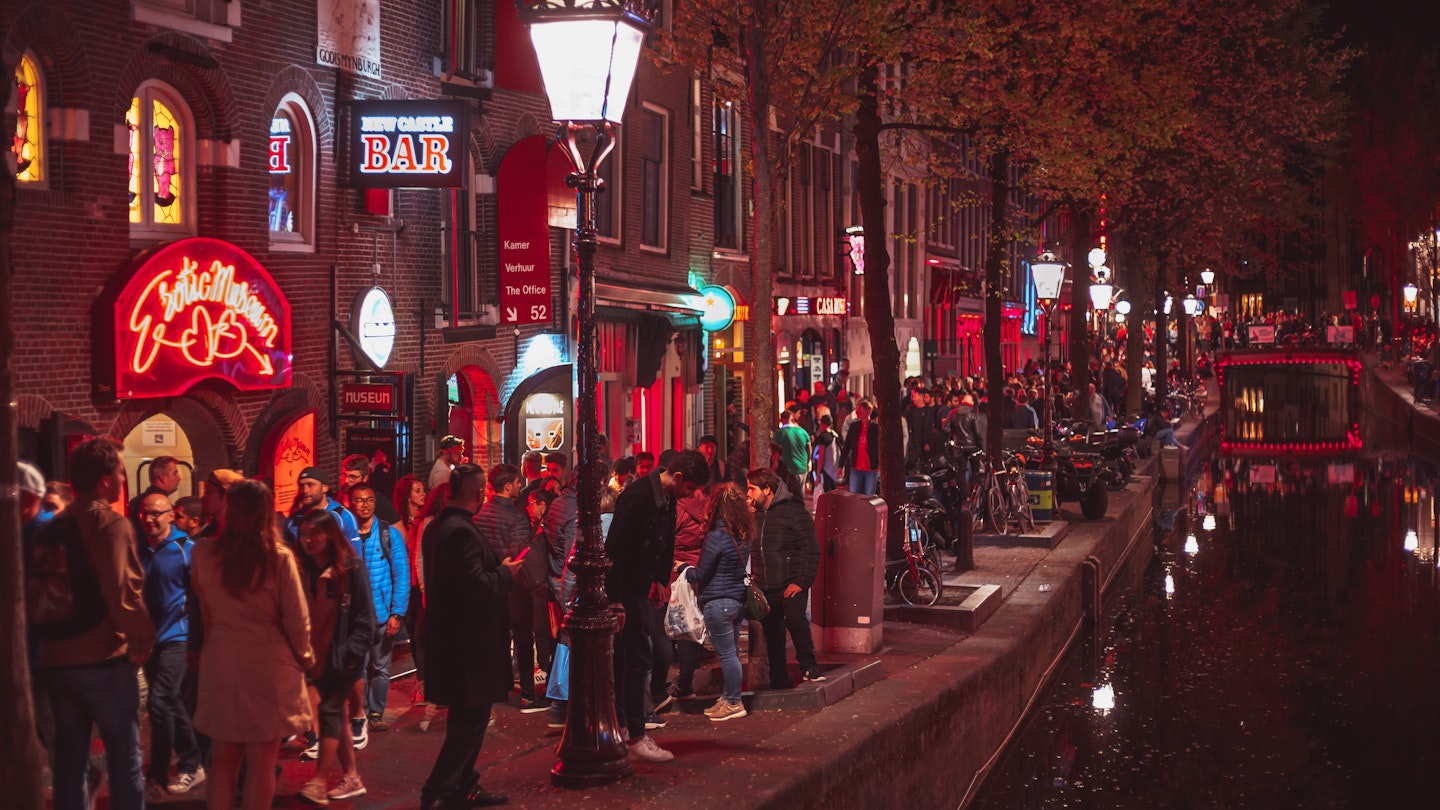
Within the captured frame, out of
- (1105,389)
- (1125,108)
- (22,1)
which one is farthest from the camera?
(1105,389)

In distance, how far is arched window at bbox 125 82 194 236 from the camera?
14430 mm

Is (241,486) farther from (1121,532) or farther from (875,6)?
(1121,532)

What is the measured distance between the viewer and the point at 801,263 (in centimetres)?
3522

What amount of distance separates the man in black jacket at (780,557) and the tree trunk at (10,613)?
6.45 meters

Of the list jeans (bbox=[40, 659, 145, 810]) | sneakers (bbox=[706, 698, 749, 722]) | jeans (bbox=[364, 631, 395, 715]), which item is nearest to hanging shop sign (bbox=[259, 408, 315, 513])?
jeans (bbox=[364, 631, 395, 715])

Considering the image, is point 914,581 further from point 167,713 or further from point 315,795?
point 167,713

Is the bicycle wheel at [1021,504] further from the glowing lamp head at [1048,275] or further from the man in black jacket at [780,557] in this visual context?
the man in black jacket at [780,557]

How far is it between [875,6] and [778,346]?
16.9 meters

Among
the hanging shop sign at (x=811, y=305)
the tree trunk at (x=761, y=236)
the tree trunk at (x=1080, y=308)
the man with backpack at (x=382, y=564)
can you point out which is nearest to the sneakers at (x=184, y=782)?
the man with backpack at (x=382, y=564)

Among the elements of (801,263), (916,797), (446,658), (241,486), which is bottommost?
(916,797)

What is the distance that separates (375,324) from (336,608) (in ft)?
29.2

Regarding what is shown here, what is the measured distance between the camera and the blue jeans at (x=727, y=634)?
11.3m

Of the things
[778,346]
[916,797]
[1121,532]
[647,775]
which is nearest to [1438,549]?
[1121,532]

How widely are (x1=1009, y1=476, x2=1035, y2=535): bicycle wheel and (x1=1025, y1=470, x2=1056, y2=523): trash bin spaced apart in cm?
39
